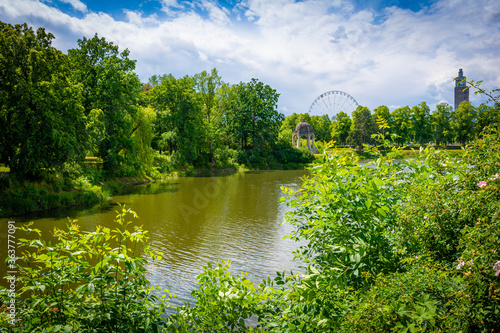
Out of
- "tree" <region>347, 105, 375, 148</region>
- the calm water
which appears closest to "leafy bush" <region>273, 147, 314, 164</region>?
the calm water

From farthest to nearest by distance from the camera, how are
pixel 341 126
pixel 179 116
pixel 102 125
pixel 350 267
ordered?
1. pixel 341 126
2. pixel 179 116
3. pixel 102 125
4. pixel 350 267

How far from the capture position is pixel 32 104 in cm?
1462

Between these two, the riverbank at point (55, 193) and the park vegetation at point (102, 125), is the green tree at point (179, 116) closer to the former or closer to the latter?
the park vegetation at point (102, 125)

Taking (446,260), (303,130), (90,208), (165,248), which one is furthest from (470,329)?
(303,130)

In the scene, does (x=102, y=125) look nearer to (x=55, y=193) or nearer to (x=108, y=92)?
(x=108, y=92)

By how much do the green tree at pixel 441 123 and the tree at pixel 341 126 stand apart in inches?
725

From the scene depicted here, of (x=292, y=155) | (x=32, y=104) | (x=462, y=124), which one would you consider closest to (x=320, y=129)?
(x=462, y=124)

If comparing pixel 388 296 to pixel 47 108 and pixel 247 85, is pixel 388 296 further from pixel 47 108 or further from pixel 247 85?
pixel 247 85

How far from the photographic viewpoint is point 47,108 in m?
14.7

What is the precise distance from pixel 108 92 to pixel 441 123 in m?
70.3

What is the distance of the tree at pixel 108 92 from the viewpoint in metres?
22.4

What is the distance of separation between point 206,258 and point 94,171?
15443 millimetres

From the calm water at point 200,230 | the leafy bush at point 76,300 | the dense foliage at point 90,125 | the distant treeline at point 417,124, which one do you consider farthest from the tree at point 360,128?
the leafy bush at point 76,300

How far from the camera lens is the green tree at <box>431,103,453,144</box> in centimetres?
6900
